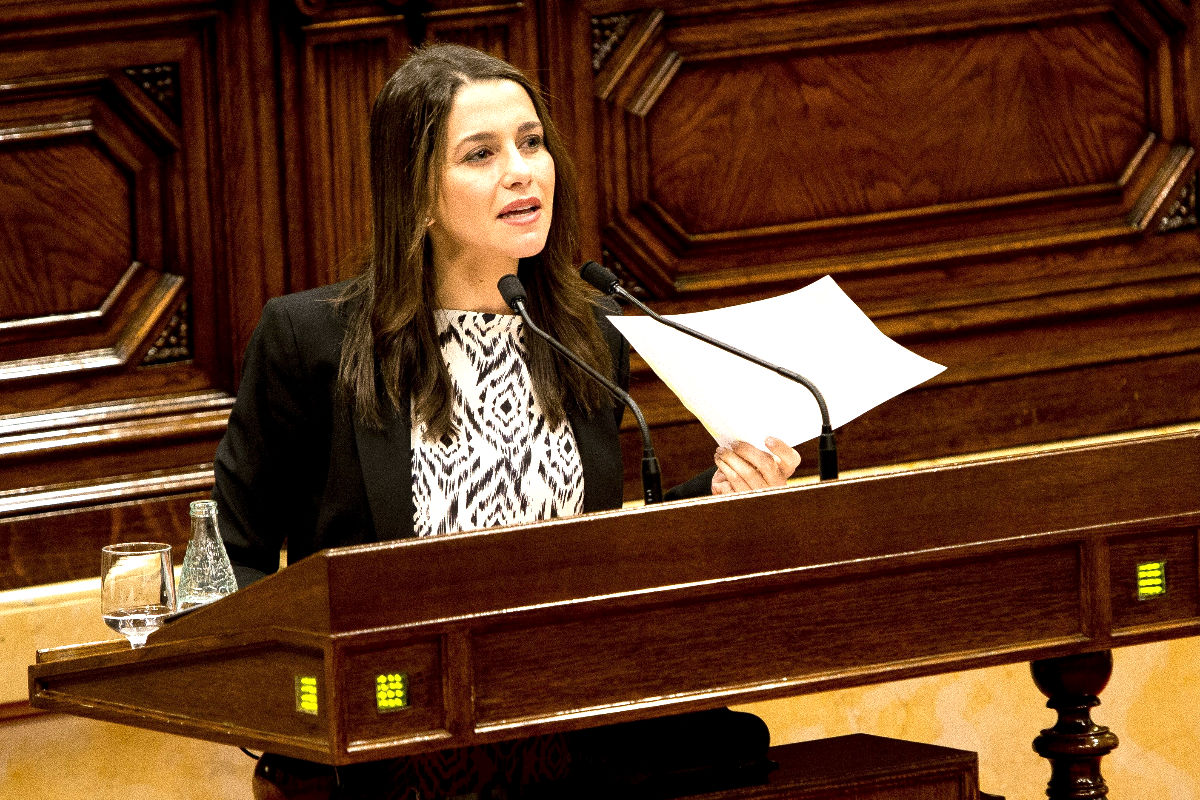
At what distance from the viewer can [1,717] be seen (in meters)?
2.96

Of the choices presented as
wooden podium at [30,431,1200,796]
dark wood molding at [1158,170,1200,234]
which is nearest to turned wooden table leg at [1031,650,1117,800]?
wooden podium at [30,431,1200,796]

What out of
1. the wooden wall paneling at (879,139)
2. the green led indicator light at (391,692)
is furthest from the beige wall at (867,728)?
the green led indicator light at (391,692)

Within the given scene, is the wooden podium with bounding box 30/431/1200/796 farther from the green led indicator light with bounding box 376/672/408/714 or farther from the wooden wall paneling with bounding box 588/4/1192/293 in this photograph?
the wooden wall paneling with bounding box 588/4/1192/293

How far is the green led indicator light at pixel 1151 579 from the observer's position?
1.78 m

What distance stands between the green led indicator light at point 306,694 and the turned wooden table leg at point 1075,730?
0.84m

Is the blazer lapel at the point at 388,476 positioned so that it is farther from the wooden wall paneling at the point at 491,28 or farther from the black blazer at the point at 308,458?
the wooden wall paneling at the point at 491,28

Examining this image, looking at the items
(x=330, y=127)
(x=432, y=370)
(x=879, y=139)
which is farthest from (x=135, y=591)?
(x=879, y=139)

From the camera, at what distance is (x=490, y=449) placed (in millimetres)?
2293

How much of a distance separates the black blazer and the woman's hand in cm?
21

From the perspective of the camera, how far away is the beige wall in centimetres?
296

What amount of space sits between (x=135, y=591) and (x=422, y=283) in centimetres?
65

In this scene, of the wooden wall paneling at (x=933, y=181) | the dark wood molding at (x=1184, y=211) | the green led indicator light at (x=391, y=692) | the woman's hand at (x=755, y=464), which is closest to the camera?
the green led indicator light at (x=391, y=692)

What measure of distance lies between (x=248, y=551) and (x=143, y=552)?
351mm

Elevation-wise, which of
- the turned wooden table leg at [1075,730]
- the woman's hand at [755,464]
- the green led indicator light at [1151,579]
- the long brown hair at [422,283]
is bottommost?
the turned wooden table leg at [1075,730]
